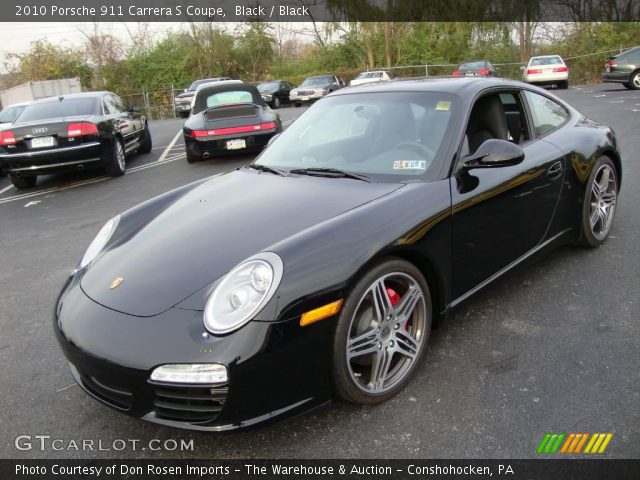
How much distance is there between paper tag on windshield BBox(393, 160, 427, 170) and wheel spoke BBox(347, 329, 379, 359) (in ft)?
3.22

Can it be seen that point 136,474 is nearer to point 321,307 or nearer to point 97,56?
point 321,307

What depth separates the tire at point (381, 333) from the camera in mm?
2258

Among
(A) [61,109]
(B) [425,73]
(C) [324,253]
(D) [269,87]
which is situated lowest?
(C) [324,253]

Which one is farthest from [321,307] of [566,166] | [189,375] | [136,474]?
[566,166]

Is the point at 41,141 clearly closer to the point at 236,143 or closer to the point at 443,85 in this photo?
the point at 236,143

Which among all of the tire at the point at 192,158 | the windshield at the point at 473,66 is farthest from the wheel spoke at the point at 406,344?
the windshield at the point at 473,66

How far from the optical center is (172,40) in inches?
1430

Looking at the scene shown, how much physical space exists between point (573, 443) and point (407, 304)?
2.92ft

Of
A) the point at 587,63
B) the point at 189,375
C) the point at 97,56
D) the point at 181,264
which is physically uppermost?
the point at 97,56

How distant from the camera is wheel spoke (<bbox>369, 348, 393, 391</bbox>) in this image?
2451 mm

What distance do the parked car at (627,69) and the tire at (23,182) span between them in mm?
18151

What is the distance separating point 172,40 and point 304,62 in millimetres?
9261

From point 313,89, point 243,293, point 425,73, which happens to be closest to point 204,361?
point 243,293

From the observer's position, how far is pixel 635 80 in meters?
18.0
